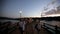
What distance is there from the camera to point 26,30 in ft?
8.84

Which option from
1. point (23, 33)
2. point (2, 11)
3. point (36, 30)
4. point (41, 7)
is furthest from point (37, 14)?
point (2, 11)

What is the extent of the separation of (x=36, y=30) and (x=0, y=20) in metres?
0.89

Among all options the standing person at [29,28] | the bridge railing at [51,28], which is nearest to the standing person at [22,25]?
the standing person at [29,28]

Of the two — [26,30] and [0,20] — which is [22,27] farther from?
[0,20]

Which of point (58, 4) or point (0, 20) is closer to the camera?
point (0, 20)

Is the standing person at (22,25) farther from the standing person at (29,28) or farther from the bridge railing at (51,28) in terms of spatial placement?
the bridge railing at (51,28)

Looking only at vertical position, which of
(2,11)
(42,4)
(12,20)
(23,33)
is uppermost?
(42,4)

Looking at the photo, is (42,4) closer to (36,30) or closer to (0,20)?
(36,30)

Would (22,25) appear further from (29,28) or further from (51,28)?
(51,28)

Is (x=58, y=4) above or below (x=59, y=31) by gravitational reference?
above

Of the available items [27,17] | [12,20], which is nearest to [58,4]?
[27,17]

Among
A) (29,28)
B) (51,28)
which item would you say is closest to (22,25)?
(29,28)

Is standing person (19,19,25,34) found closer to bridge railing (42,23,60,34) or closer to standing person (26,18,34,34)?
standing person (26,18,34,34)

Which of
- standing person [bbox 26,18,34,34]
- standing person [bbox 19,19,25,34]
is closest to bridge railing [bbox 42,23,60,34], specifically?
standing person [bbox 26,18,34,34]
